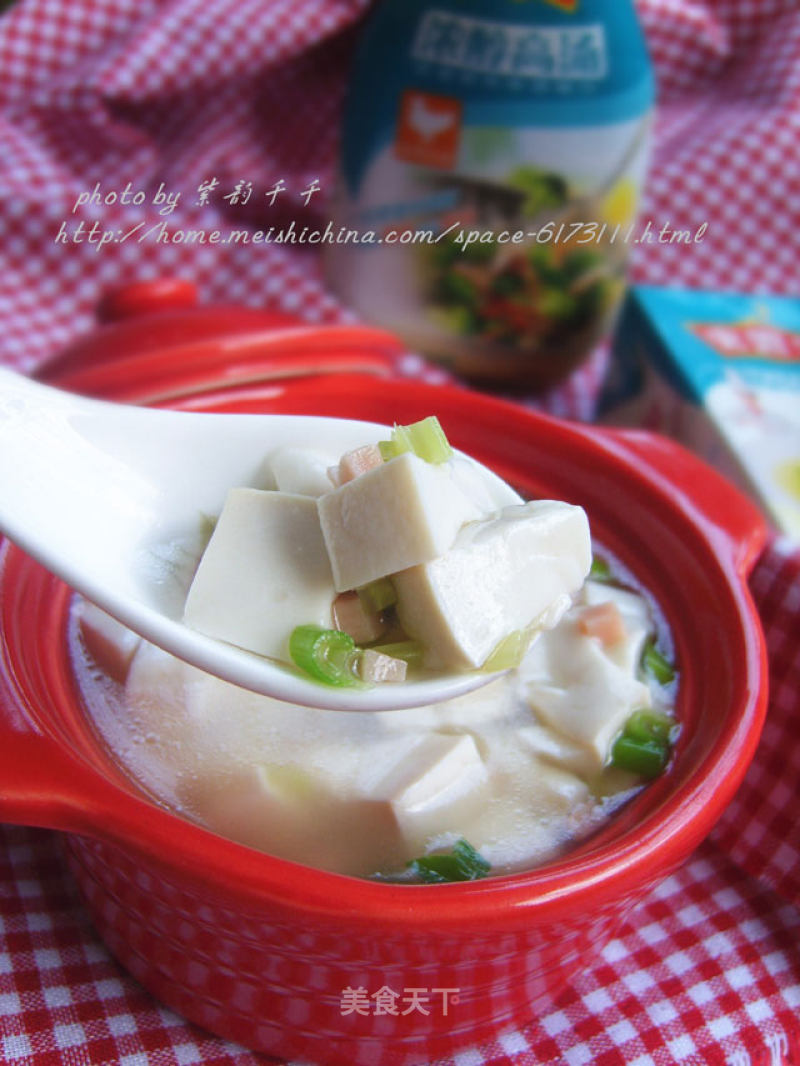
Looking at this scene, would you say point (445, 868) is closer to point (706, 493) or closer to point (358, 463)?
point (358, 463)

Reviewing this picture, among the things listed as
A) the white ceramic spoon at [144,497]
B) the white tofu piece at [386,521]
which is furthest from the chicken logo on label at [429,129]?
the white tofu piece at [386,521]

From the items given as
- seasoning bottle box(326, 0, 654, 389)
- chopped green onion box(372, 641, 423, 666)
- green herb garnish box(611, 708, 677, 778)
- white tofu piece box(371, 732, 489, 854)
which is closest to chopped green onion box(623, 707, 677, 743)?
green herb garnish box(611, 708, 677, 778)

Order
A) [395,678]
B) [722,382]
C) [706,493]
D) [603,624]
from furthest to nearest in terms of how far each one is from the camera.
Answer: [722,382] → [706,493] → [603,624] → [395,678]

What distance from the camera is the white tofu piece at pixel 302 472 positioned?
35.6 inches

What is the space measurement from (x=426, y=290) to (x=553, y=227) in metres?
0.22

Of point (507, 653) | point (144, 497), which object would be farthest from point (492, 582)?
point (144, 497)

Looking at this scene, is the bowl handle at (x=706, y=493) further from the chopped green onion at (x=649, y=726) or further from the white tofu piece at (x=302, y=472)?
the white tofu piece at (x=302, y=472)

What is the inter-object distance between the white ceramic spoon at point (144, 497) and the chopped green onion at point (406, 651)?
0.07ft

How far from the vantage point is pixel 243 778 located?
912mm

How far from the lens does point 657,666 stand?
108cm

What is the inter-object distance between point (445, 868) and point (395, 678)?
184 millimetres

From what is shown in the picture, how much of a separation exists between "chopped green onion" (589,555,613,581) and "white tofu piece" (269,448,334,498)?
0.36 meters

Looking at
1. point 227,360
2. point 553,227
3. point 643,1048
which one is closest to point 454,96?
point 553,227

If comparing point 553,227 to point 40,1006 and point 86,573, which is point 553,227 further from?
point 40,1006
